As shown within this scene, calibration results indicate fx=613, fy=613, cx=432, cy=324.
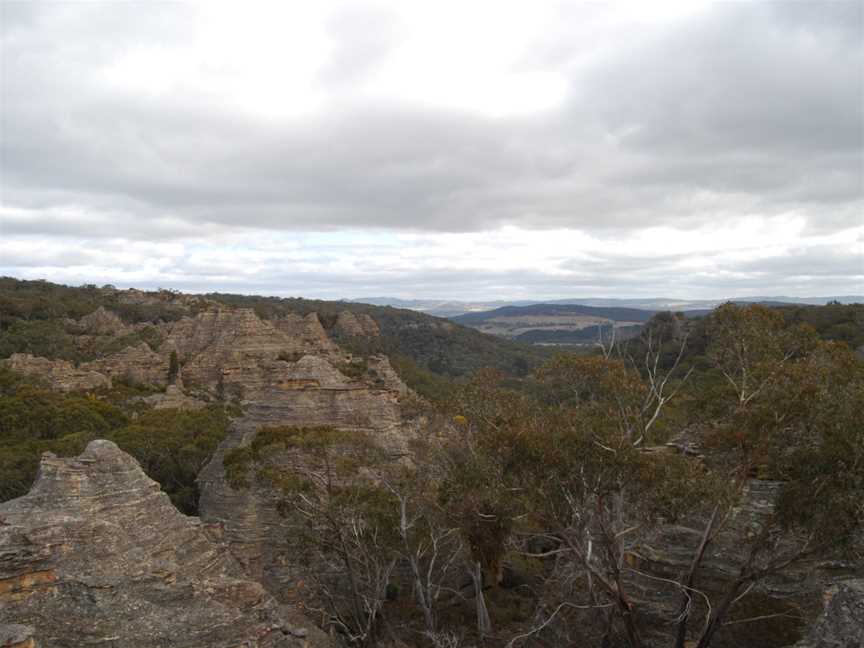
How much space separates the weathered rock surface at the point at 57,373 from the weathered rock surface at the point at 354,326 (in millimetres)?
44214

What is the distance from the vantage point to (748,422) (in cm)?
1270

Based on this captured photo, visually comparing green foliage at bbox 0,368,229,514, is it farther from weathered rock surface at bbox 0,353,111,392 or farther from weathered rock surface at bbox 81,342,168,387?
weathered rock surface at bbox 81,342,168,387

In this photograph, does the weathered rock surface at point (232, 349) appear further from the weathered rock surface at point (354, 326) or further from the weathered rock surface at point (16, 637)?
the weathered rock surface at point (16, 637)

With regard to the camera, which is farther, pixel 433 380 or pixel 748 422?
pixel 433 380

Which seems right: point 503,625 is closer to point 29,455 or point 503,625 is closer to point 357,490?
point 357,490

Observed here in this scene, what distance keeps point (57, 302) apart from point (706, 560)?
252 feet

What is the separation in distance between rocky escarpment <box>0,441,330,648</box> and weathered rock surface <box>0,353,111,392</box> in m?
29.4

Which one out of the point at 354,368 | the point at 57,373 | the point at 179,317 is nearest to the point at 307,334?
the point at 354,368

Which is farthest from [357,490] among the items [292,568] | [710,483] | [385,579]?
[710,483]

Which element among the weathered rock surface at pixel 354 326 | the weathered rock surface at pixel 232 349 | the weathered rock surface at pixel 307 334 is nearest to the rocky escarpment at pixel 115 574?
the weathered rock surface at pixel 232 349

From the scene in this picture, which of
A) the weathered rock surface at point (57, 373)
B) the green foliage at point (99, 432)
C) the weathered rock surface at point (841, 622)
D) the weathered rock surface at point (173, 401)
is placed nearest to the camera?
the weathered rock surface at point (841, 622)

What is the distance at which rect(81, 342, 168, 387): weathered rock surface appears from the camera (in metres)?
46.5

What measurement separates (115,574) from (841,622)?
1393 centimetres

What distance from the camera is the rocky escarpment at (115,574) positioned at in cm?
1168
